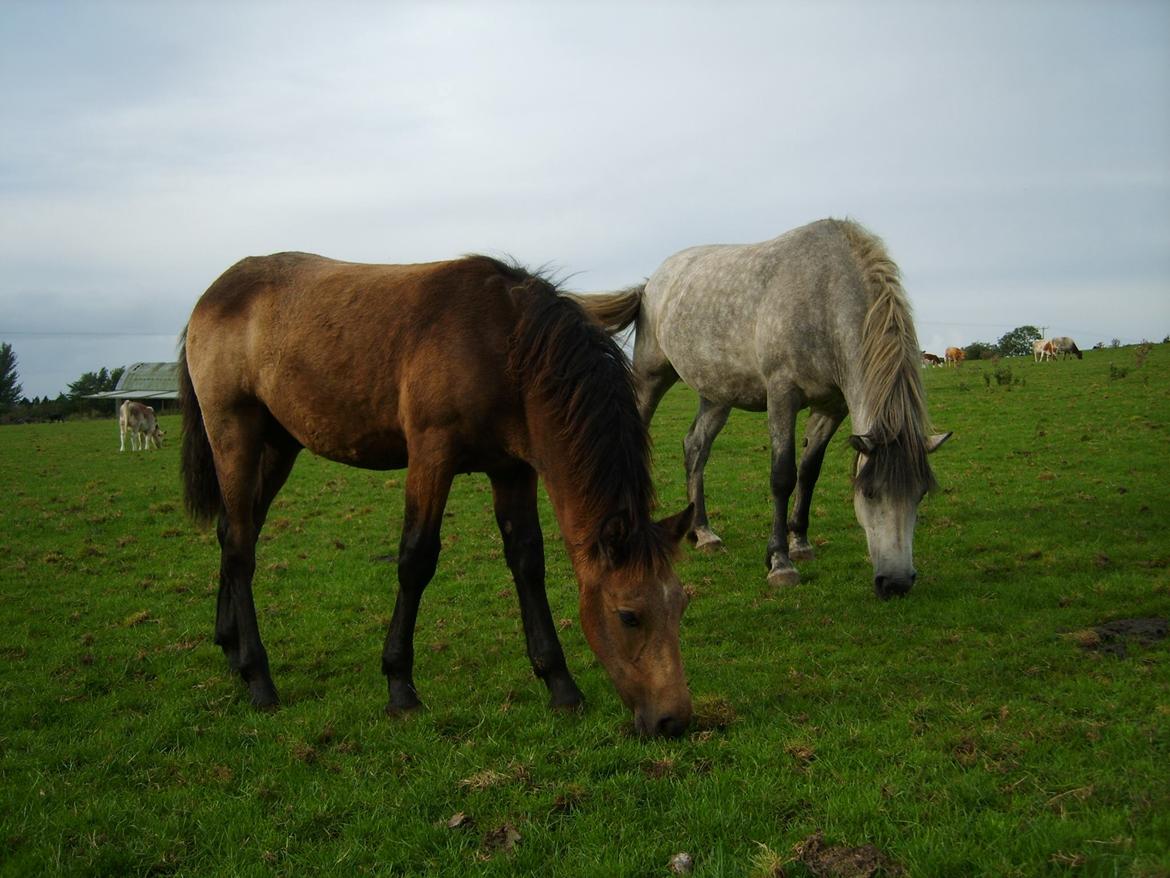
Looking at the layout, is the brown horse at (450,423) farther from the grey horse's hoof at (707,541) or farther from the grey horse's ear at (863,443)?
the grey horse's hoof at (707,541)

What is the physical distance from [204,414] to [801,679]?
443cm

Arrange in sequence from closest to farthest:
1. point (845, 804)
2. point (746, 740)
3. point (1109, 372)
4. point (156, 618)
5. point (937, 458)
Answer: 1. point (845, 804)
2. point (746, 740)
3. point (156, 618)
4. point (937, 458)
5. point (1109, 372)

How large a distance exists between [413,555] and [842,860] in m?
2.87

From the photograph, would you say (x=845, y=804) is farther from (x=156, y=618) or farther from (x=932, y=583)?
(x=156, y=618)

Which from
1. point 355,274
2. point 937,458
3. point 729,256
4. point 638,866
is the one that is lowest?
point 638,866

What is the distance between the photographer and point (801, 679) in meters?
5.12

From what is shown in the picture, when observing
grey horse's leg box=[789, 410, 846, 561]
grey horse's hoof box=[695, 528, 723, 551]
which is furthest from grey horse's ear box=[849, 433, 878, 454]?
grey horse's hoof box=[695, 528, 723, 551]

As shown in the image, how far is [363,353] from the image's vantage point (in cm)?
525

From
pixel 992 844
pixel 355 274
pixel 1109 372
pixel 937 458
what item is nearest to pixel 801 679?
pixel 992 844

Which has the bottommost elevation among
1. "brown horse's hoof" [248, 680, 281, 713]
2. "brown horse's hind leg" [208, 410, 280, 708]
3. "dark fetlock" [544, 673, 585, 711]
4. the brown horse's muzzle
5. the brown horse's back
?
"brown horse's hoof" [248, 680, 281, 713]

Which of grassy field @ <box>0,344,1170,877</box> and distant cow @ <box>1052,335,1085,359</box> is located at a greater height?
Result: distant cow @ <box>1052,335,1085,359</box>

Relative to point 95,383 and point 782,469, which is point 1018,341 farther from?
point 95,383

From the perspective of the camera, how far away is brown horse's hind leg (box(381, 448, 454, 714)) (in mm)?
4840

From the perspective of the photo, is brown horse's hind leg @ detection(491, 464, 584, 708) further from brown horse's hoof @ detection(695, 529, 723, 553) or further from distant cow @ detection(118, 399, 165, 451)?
distant cow @ detection(118, 399, 165, 451)
